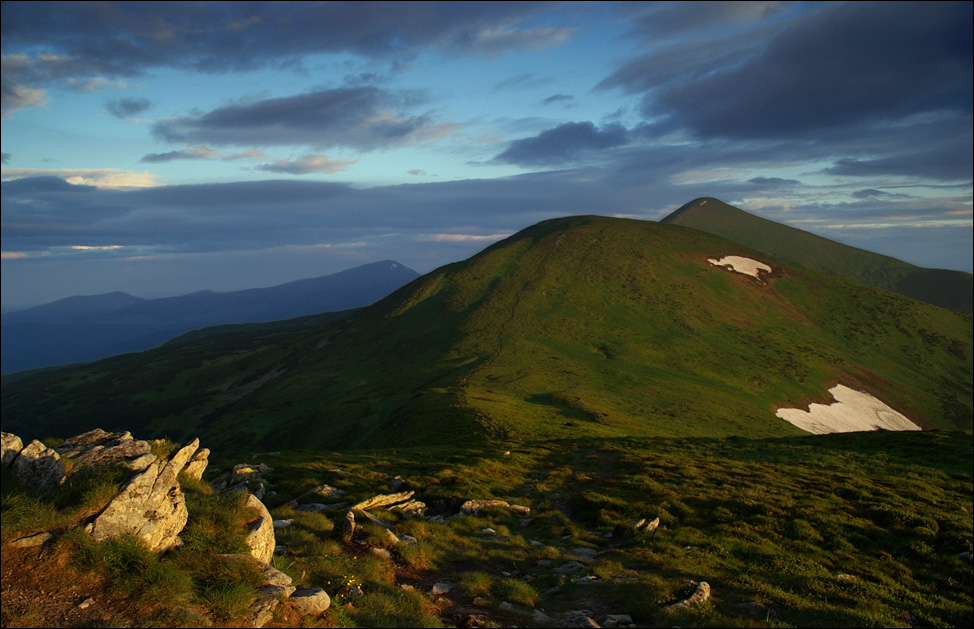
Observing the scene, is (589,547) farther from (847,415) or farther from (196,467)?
(847,415)

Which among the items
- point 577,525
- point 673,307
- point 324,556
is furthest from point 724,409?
point 324,556

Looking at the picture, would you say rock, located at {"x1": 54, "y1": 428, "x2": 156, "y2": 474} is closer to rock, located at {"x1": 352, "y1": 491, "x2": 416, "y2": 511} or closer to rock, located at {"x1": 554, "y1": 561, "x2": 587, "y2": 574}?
rock, located at {"x1": 352, "y1": 491, "x2": 416, "y2": 511}

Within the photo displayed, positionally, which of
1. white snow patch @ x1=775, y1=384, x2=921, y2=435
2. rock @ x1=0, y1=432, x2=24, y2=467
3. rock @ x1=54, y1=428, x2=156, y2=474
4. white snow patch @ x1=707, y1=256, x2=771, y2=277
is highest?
white snow patch @ x1=707, y1=256, x2=771, y2=277

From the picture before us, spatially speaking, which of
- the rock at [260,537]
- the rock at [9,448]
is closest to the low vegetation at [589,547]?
the rock at [260,537]

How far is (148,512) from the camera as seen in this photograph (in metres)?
13.4

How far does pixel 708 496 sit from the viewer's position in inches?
1190

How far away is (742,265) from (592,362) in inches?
4405

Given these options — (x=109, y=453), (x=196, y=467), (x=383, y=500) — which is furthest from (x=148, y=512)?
(x=383, y=500)

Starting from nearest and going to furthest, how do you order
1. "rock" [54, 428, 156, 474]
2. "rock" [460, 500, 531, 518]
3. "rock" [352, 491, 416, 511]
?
"rock" [54, 428, 156, 474]
"rock" [352, 491, 416, 511]
"rock" [460, 500, 531, 518]

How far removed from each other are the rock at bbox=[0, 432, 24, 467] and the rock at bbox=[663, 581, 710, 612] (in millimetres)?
19463

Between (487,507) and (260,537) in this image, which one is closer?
(260,537)

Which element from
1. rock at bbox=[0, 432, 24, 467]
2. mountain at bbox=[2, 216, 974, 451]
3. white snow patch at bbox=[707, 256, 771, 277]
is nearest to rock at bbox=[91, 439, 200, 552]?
rock at bbox=[0, 432, 24, 467]

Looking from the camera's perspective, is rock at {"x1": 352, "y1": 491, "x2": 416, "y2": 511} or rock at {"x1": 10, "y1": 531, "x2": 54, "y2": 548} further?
rock at {"x1": 352, "y1": 491, "x2": 416, "y2": 511}

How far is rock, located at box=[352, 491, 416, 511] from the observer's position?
24.3 meters
